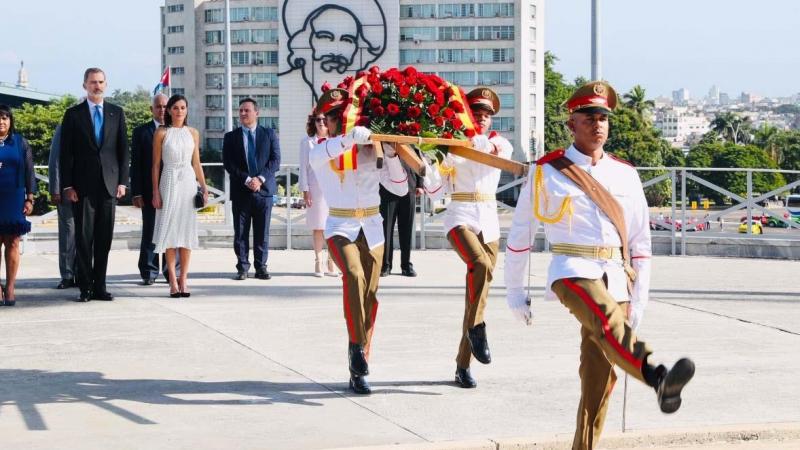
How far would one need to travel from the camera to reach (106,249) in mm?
12352

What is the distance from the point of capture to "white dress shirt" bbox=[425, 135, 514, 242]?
8789 millimetres

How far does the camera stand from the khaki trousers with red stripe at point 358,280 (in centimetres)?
820

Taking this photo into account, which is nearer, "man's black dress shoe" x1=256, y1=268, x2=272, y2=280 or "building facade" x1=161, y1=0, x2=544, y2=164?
"man's black dress shoe" x1=256, y1=268, x2=272, y2=280

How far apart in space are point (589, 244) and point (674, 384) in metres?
0.95

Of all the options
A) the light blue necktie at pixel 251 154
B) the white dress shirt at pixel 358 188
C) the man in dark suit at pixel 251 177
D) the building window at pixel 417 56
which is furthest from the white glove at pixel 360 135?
the building window at pixel 417 56

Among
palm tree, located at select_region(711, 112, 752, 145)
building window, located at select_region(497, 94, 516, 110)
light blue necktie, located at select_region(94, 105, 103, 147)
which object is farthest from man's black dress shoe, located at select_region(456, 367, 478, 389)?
palm tree, located at select_region(711, 112, 752, 145)

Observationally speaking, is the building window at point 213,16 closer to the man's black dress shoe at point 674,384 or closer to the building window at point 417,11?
the building window at point 417,11

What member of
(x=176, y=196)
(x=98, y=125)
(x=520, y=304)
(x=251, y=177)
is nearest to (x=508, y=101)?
(x=251, y=177)

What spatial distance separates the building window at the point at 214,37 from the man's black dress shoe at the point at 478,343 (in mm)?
141559

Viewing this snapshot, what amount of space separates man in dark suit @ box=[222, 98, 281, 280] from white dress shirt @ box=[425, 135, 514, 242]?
5754mm

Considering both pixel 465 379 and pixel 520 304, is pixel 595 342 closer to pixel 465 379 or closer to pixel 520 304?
pixel 520 304

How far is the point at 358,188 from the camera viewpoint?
27.5ft

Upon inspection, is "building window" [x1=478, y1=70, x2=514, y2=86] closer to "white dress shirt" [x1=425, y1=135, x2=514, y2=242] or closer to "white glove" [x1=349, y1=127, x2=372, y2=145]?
"white dress shirt" [x1=425, y1=135, x2=514, y2=242]

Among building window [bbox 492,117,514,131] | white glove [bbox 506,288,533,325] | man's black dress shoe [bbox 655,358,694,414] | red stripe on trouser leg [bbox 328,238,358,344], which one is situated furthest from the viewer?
building window [bbox 492,117,514,131]
